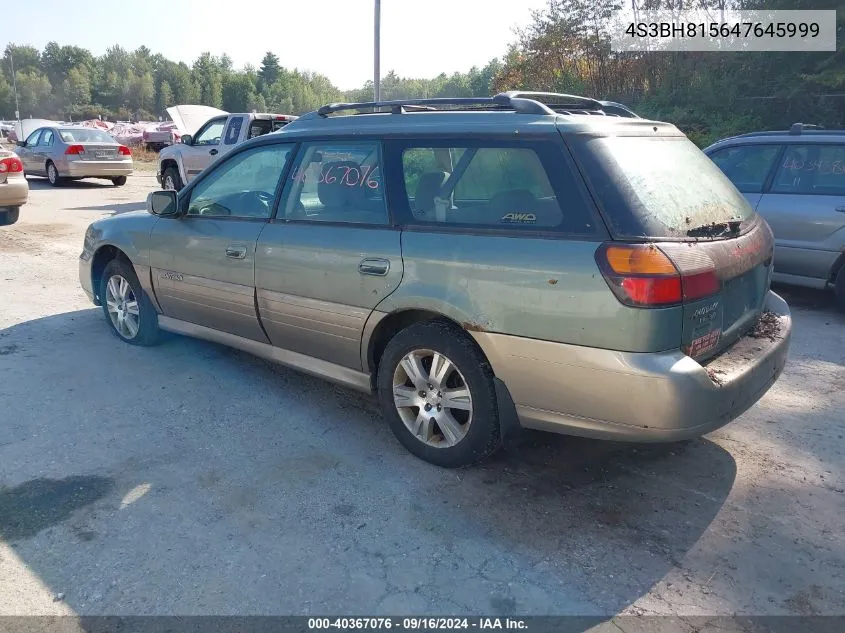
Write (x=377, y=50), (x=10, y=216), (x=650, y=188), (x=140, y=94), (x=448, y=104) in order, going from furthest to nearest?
(x=140, y=94)
(x=377, y=50)
(x=10, y=216)
(x=448, y=104)
(x=650, y=188)

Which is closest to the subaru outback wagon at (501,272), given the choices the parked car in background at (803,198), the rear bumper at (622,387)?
the rear bumper at (622,387)

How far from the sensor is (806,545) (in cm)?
293

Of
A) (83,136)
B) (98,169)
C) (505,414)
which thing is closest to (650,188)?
(505,414)

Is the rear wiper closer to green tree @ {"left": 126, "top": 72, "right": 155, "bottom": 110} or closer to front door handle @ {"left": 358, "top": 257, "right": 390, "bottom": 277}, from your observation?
front door handle @ {"left": 358, "top": 257, "right": 390, "bottom": 277}

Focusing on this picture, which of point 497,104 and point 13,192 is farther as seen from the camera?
point 13,192

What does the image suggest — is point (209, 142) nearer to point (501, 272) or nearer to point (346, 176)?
point (346, 176)

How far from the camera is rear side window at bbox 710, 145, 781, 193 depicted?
6828 mm

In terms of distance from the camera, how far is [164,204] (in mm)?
4758

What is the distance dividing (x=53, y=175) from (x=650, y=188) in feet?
59.5

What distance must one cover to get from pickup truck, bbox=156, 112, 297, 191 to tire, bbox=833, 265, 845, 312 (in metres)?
9.41

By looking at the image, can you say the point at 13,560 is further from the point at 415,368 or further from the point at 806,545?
the point at 806,545

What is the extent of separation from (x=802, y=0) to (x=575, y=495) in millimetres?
15670

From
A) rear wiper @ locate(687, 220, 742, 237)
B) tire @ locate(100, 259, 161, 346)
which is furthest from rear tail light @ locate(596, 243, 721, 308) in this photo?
tire @ locate(100, 259, 161, 346)

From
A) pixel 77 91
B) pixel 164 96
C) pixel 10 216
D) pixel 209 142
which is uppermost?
pixel 77 91
